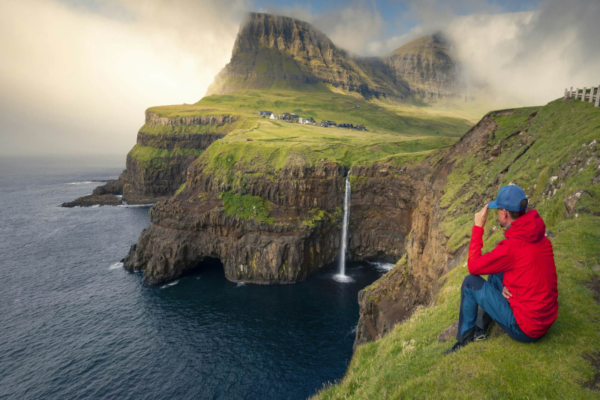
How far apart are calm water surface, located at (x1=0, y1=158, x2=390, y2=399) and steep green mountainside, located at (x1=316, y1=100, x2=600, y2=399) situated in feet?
88.6

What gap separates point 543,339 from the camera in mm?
8273

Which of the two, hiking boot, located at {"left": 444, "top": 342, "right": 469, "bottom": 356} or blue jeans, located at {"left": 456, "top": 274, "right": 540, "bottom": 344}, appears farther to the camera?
hiking boot, located at {"left": 444, "top": 342, "right": 469, "bottom": 356}

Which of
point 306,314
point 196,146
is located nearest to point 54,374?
point 306,314

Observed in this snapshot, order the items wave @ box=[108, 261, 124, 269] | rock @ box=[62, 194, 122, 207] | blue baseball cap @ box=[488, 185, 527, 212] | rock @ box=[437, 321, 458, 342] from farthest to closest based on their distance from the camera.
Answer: rock @ box=[62, 194, 122, 207], wave @ box=[108, 261, 124, 269], rock @ box=[437, 321, 458, 342], blue baseball cap @ box=[488, 185, 527, 212]

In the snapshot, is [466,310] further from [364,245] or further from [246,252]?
[364,245]

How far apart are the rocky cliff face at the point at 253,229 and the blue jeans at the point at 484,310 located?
59.2 metres

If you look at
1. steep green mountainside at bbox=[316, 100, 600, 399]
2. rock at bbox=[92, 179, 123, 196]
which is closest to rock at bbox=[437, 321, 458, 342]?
steep green mountainside at bbox=[316, 100, 600, 399]

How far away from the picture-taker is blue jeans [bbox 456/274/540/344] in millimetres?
8234

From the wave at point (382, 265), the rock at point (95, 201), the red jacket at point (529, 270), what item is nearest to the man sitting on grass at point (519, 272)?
the red jacket at point (529, 270)

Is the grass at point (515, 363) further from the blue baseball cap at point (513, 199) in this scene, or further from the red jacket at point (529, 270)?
the blue baseball cap at point (513, 199)

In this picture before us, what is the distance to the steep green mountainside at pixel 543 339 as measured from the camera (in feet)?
24.6

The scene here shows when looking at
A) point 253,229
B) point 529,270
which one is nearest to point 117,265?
point 253,229

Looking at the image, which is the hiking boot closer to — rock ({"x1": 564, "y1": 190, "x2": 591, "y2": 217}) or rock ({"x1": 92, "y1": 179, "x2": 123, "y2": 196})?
rock ({"x1": 564, "y1": 190, "x2": 591, "y2": 217})

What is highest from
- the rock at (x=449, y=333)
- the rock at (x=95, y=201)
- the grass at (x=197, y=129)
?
the grass at (x=197, y=129)
